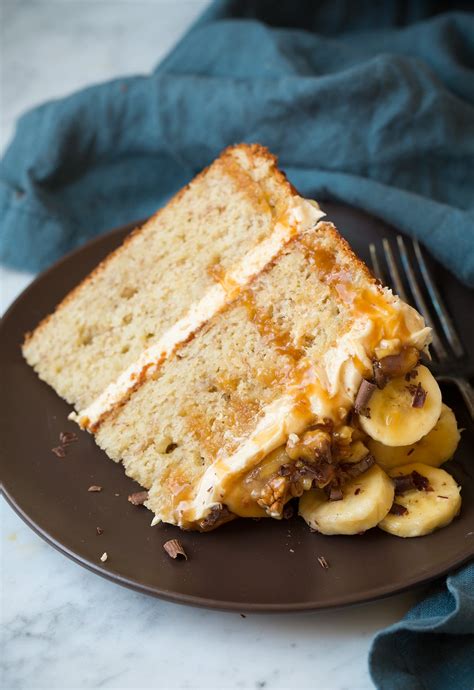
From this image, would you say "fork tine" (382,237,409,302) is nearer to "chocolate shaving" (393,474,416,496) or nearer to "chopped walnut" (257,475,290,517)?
"chocolate shaving" (393,474,416,496)

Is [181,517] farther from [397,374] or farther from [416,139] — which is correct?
[416,139]

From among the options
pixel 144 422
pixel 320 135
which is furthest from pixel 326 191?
pixel 144 422

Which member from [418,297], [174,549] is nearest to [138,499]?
[174,549]

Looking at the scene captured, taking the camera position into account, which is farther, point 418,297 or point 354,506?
point 418,297

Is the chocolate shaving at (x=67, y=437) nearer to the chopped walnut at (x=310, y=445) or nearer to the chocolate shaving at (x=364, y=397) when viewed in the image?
the chopped walnut at (x=310, y=445)

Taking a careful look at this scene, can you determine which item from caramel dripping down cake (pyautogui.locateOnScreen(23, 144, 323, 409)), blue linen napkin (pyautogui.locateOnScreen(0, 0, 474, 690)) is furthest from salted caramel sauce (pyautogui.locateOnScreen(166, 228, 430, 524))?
blue linen napkin (pyautogui.locateOnScreen(0, 0, 474, 690))

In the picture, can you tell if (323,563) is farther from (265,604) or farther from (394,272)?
(394,272)
